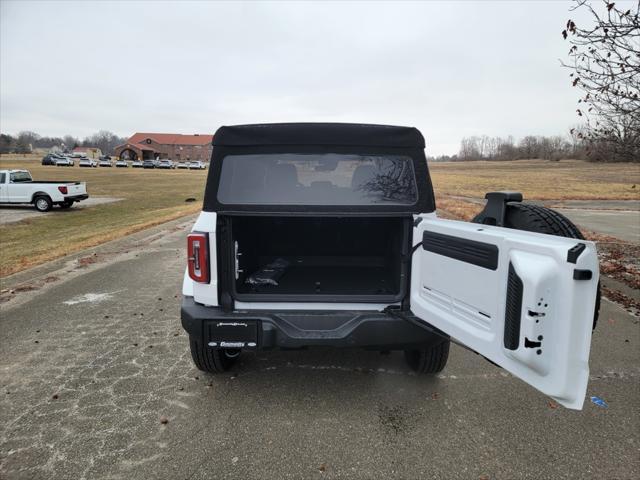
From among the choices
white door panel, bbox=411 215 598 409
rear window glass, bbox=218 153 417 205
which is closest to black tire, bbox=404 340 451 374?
white door panel, bbox=411 215 598 409

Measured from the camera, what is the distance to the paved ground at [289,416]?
233 cm

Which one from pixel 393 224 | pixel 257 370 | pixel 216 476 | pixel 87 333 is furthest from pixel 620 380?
pixel 87 333

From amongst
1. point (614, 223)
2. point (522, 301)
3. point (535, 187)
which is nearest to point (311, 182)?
point (522, 301)

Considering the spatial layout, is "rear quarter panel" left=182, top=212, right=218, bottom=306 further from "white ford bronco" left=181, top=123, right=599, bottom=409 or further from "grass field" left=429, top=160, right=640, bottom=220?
"grass field" left=429, top=160, right=640, bottom=220

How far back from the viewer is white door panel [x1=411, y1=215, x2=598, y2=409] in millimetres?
1666

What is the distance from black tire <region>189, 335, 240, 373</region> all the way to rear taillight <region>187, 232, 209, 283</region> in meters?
0.58

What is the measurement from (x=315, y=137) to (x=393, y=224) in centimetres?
119

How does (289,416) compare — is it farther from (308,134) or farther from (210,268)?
(308,134)

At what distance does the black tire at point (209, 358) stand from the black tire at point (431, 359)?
1599 mm

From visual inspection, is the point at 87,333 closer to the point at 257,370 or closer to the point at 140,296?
the point at 140,296

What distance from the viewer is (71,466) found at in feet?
7.60

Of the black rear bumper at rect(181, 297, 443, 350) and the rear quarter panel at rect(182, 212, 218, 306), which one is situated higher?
the rear quarter panel at rect(182, 212, 218, 306)

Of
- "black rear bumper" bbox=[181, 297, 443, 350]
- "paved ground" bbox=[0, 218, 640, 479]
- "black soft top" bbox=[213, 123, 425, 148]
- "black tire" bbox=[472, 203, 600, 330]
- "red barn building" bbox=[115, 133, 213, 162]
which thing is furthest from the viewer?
"red barn building" bbox=[115, 133, 213, 162]

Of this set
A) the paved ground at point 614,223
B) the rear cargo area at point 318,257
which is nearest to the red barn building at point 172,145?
the paved ground at point 614,223
